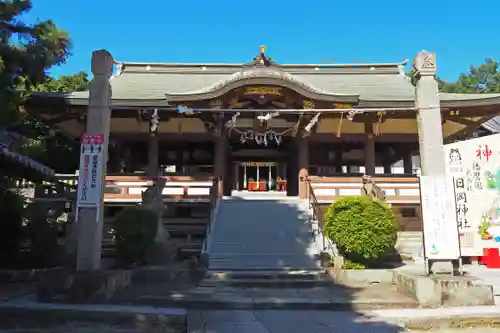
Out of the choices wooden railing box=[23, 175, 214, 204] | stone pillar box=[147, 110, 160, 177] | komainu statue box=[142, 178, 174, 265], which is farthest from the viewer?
stone pillar box=[147, 110, 160, 177]

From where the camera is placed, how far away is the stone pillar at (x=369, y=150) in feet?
55.8

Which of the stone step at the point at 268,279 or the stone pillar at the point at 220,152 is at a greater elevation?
the stone pillar at the point at 220,152

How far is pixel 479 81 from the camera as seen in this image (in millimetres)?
55125

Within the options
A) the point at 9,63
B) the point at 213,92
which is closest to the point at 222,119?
the point at 213,92

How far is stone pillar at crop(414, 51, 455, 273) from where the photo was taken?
27.2 ft

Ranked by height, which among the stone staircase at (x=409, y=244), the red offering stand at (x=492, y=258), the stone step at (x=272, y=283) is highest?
the stone staircase at (x=409, y=244)

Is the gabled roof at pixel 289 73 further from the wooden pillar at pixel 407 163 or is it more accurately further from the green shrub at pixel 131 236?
the green shrub at pixel 131 236

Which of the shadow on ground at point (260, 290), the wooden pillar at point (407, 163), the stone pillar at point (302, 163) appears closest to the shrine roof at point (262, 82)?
the stone pillar at point (302, 163)

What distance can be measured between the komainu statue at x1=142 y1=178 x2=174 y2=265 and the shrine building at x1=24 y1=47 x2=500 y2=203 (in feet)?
8.88

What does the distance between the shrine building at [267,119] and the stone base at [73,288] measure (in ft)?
20.3

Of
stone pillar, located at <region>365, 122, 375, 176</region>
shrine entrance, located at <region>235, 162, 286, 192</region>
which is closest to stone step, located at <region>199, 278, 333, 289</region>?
stone pillar, located at <region>365, 122, 375, 176</region>

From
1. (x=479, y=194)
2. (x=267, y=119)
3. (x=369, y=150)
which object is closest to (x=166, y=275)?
(x=267, y=119)

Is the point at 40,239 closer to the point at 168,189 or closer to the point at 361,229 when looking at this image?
the point at 168,189

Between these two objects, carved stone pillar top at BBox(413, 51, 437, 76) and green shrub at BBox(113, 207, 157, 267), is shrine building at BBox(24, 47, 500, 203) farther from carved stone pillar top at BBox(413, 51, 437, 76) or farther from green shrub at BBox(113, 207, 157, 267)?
carved stone pillar top at BBox(413, 51, 437, 76)
